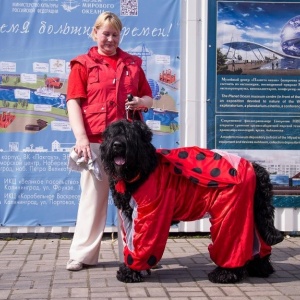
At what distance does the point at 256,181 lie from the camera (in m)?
5.16

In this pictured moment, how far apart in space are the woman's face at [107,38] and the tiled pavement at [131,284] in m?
1.77

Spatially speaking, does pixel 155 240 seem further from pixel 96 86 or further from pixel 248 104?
pixel 248 104

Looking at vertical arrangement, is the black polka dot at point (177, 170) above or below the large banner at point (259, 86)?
below

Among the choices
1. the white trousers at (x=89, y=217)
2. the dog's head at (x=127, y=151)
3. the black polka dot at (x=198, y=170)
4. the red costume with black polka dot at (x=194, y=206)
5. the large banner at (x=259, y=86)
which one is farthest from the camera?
the large banner at (x=259, y=86)

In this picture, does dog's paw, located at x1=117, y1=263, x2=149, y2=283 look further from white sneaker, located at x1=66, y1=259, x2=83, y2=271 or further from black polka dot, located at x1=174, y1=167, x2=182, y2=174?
black polka dot, located at x1=174, y1=167, x2=182, y2=174

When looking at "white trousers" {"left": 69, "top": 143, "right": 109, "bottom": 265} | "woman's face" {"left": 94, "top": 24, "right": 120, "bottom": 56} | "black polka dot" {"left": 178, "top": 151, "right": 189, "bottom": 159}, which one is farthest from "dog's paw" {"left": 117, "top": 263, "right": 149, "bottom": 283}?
"woman's face" {"left": 94, "top": 24, "right": 120, "bottom": 56}

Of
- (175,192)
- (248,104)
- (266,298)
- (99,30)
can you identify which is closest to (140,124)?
(175,192)

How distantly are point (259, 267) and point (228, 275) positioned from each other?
0.36 meters

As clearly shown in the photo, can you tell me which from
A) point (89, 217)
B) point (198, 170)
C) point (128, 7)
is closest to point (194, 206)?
point (198, 170)

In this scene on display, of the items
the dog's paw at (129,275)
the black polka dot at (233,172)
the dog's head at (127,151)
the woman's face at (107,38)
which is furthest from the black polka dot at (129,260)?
the woman's face at (107,38)

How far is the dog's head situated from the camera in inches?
191

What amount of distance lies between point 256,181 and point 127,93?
1.22 m

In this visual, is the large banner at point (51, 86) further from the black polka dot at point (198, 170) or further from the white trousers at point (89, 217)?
the black polka dot at point (198, 170)

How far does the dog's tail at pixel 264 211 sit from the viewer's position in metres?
5.16
